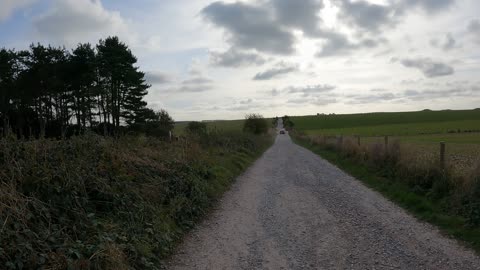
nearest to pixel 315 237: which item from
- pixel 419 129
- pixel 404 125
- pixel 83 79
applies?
pixel 83 79

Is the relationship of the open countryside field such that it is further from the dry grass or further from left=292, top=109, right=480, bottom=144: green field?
the dry grass

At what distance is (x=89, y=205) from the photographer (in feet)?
20.6

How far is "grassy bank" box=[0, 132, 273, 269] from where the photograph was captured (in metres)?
4.59

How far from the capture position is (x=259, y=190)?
1255cm

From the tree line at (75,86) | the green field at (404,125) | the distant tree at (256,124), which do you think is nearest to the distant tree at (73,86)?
the tree line at (75,86)

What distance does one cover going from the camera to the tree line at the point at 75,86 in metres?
38.0

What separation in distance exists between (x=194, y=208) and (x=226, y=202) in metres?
1.86

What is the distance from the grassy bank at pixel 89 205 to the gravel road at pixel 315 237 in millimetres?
620

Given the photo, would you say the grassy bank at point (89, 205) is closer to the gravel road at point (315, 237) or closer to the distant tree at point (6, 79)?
the gravel road at point (315, 237)

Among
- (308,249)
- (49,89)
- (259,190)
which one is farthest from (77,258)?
(49,89)

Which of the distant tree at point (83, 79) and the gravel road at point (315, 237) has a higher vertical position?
the distant tree at point (83, 79)

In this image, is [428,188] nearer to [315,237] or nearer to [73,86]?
[315,237]

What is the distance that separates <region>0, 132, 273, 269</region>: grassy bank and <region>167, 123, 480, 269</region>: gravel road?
620mm

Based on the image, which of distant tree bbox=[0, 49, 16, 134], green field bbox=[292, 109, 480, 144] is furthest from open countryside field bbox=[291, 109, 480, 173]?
distant tree bbox=[0, 49, 16, 134]
